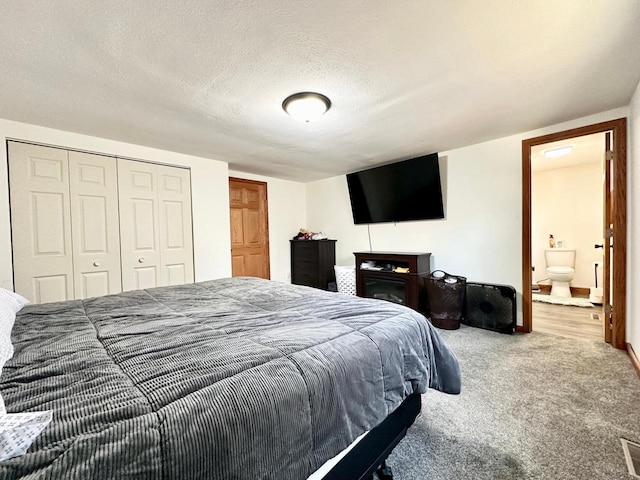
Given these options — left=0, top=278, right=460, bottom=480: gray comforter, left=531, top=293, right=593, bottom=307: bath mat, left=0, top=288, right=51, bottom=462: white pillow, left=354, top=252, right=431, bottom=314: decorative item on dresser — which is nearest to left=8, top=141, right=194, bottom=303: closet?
left=0, top=278, right=460, bottom=480: gray comforter

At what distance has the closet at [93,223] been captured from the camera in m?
2.61

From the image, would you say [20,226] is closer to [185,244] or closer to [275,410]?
[185,244]

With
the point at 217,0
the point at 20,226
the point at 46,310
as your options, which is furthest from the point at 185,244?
the point at 217,0

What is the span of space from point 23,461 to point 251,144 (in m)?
3.15

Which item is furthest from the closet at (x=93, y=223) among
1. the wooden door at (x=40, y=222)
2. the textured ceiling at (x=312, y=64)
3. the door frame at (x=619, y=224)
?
the door frame at (x=619, y=224)

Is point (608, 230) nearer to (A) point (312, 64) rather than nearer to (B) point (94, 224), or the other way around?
(A) point (312, 64)

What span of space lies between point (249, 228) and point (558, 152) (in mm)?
4875

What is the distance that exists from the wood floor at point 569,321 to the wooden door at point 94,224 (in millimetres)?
4853

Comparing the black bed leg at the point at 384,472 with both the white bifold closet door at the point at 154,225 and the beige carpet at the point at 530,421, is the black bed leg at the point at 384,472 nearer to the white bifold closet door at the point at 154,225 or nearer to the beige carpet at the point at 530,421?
the beige carpet at the point at 530,421

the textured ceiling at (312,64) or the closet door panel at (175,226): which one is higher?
the textured ceiling at (312,64)

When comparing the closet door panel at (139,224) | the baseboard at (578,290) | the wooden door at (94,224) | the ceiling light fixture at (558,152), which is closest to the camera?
the wooden door at (94,224)

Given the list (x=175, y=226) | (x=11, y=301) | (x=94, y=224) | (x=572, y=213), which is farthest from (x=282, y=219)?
(x=572, y=213)

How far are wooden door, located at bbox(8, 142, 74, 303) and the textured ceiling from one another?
370 millimetres

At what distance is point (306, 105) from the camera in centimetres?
214
